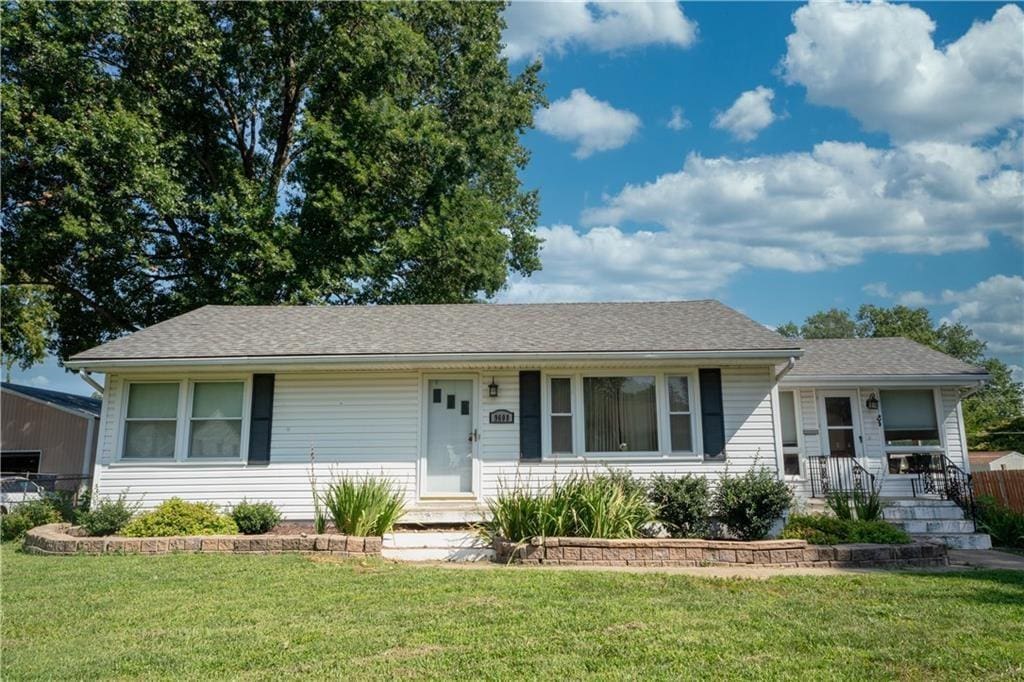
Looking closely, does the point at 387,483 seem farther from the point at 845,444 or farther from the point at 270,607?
the point at 845,444

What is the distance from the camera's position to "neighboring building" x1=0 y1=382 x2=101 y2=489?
67.9 ft

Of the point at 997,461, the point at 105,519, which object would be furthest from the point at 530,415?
the point at 997,461

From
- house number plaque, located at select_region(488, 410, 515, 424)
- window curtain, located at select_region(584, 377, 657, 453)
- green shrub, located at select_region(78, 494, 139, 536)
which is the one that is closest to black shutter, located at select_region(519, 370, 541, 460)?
house number plaque, located at select_region(488, 410, 515, 424)

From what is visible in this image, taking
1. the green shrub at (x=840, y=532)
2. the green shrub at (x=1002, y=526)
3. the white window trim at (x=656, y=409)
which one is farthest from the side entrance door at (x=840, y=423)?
the green shrub at (x=840, y=532)

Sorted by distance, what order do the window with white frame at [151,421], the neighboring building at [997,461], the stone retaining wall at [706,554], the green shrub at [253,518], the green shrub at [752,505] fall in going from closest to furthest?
1. the stone retaining wall at [706,554]
2. the green shrub at [752,505]
3. the green shrub at [253,518]
4. the window with white frame at [151,421]
5. the neighboring building at [997,461]

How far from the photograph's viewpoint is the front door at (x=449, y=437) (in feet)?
35.2

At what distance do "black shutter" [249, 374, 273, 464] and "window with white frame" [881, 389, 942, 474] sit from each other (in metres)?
11.4

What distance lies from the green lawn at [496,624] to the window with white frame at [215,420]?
3573 millimetres

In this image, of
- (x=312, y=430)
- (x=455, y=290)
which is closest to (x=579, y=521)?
(x=312, y=430)

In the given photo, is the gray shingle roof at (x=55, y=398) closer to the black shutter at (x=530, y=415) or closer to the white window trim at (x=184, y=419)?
the white window trim at (x=184, y=419)

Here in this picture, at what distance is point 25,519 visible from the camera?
34.8 feet

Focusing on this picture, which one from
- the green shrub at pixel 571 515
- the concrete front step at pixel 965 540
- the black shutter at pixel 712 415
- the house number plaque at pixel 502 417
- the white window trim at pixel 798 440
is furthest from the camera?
the white window trim at pixel 798 440

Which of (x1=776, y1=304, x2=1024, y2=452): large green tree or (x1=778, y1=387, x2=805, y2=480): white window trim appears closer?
(x1=778, y1=387, x2=805, y2=480): white window trim

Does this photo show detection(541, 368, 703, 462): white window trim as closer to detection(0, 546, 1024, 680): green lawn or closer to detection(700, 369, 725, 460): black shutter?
detection(700, 369, 725, 460): black shutter
